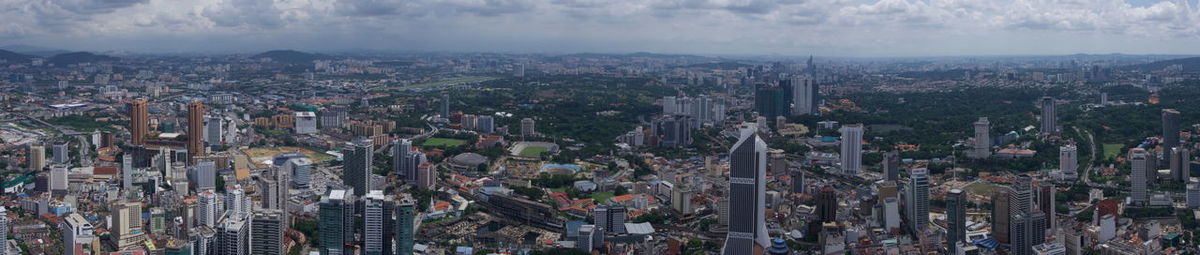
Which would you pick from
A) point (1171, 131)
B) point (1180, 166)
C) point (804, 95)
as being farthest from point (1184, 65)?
point (1180, 166)

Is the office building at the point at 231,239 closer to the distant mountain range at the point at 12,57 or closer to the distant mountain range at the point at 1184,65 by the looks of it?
the distant mountain range at the point at 1184,65

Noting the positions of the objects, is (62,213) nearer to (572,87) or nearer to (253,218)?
(253,218)

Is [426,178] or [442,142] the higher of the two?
[442,142]

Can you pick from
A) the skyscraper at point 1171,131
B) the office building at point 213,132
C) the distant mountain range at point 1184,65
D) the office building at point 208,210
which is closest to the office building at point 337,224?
the office building at point 208,210

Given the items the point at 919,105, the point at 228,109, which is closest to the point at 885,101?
the point at 919,105

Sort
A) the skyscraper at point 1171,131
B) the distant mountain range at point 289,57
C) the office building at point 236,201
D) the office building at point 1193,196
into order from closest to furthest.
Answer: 1. the office building at point 236,201
2. the office building at point 1193,196
3. the skyscraper at point 1171,131
4. the distant mountain range at point 289,57

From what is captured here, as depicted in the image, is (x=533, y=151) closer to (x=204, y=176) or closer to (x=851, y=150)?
(x=851, y=150)

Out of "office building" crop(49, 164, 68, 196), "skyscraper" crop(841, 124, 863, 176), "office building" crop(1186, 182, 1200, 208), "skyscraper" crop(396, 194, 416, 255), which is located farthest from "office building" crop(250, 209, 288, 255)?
"office building" crop(1186, 182, 1200, 208)
